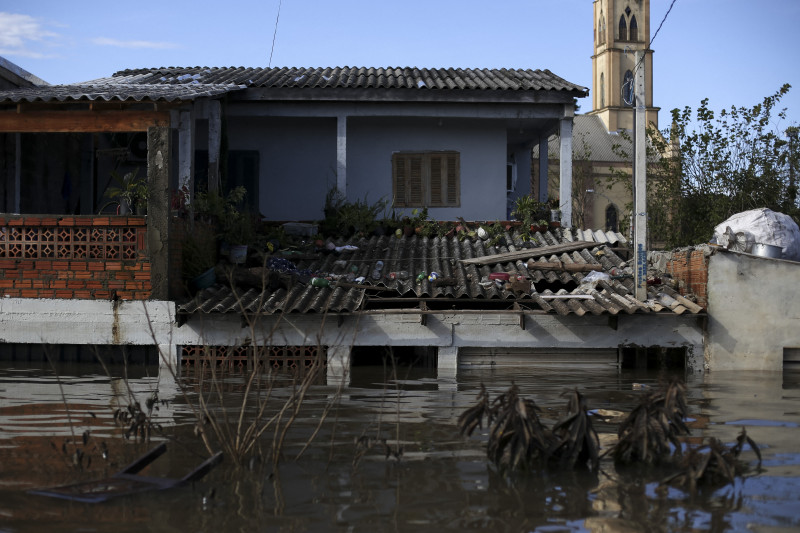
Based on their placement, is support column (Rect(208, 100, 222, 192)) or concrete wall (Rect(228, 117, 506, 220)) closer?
support column (Rect(208, 100, 222, 192))

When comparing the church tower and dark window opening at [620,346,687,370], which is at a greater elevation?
the church tower

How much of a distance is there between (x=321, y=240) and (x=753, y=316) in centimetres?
750

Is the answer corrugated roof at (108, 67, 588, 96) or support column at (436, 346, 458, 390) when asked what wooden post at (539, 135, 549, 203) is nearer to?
corrugated roof at (108, 67, 588, 96)

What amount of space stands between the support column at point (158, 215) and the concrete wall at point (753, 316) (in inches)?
325

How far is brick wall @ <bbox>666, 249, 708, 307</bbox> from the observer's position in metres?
12.4

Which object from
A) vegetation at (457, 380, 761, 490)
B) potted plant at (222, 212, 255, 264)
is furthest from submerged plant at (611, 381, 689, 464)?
potted plant at (222, 212, 255, 264)

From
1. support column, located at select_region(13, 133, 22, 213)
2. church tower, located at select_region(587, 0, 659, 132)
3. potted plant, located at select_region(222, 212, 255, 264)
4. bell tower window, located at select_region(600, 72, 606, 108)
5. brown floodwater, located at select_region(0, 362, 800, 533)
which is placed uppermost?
church tower, located at select_region(587, 0, 659, 132)

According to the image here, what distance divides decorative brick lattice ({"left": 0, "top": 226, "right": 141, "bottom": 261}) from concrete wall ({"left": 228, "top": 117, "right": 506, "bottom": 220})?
539 cm

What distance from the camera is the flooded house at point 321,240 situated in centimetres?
1210

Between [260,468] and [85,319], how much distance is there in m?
7.01

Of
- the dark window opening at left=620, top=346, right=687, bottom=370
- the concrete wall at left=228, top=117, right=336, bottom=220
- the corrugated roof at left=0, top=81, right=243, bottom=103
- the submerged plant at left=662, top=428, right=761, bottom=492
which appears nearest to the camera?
the submerged plant at left=662, top=428, right=761, bottom=492

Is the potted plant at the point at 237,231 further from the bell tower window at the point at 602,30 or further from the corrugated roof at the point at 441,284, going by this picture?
the bell tower window at the point at 602,30

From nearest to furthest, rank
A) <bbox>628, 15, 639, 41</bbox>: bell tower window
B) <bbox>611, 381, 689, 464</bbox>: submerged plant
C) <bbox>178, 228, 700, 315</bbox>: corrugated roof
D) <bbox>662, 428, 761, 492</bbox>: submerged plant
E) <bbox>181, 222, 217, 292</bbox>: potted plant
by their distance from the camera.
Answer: <bbox>662, 428, 761, 492</bbox>: submerged plant, <bbox>611, 381, 689, 464</bbox>: submerged plant, <bbox>178, 228, 700, 315</bbox>: corrugated roof, <bbox>181, 222, 217, 292</bbox>: potted plant, <bbox>628, 15, 639, 41</bbox>: bell tower window

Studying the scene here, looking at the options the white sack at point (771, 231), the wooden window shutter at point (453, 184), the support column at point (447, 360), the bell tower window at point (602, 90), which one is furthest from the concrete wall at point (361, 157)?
the bell tower window at point (602, 90)
